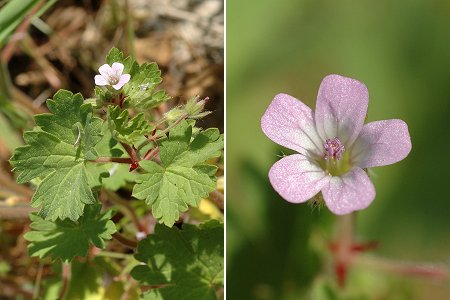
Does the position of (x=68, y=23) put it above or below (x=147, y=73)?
above

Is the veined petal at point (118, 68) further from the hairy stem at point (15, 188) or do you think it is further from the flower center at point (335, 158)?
the hairy stem at point (15, 188)

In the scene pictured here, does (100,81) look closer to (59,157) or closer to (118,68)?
(118,68)

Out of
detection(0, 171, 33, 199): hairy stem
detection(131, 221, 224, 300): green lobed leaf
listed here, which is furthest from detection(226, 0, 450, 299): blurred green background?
detection(0, 171, 33, 199): hairy stem

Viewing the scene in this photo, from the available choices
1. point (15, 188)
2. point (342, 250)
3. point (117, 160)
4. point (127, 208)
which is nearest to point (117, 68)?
point (117, 160)

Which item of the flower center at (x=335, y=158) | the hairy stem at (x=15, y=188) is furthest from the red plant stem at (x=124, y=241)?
the flower center at (x=335, y=158)

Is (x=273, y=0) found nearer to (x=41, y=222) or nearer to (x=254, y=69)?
(x=254, y=69)

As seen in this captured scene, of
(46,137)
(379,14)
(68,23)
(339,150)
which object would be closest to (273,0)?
(379,14)

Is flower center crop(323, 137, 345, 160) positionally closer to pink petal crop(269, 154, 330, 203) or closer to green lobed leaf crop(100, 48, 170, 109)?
pink petal crop(269, 154, 330, 203)
